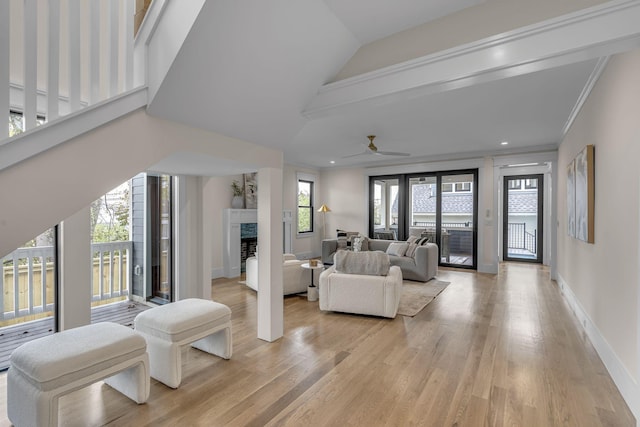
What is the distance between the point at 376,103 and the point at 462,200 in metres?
5.50

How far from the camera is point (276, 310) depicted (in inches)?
121

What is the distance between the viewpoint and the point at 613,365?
2.37 m

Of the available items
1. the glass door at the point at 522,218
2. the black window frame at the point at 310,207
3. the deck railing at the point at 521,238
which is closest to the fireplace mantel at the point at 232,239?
the black window frame at the point at 310,207

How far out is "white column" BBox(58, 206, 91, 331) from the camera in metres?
2.50

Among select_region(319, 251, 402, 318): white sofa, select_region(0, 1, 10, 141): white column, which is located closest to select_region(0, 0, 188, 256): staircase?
select_region(0, 1, 10, 141): white column

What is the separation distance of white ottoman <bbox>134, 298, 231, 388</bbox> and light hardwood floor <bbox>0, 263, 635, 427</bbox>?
4.7 inches

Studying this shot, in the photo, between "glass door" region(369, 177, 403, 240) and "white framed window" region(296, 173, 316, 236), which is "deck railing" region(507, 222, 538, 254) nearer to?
"glass door" region(369, 177, 403, 240)

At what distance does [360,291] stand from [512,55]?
278cm

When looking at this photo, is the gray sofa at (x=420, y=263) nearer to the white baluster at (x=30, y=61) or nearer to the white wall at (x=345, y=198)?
the white wall at (x=345, y=198)

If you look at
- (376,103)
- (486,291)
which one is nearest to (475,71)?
(376,103)

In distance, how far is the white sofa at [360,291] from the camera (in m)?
3.66

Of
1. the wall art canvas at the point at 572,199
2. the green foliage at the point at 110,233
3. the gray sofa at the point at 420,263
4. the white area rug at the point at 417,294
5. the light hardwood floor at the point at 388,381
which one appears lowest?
the light hardwood floor at the point at 388,381

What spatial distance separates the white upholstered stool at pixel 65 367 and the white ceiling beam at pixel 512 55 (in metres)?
2.34

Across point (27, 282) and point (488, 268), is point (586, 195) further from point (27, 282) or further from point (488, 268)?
point (27, 282)
